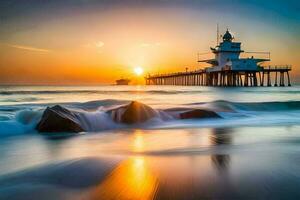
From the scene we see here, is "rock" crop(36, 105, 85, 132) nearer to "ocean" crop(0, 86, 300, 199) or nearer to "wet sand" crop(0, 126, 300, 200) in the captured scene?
"ocean" crop(0, 86, 300, 199)

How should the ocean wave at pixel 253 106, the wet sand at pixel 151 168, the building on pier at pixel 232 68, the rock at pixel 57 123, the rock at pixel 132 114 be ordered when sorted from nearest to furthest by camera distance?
the wet sand at pixel 151 168 < the rock at pixel 57 123 < the rock at pixel 132 114 < the ocean wave at pixel 253 106 < the building on pier at pixel 232 68

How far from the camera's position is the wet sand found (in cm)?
353

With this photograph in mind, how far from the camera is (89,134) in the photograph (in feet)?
27.9

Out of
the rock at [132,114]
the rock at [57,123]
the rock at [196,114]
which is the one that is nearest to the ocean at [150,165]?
the rock at [57,123]

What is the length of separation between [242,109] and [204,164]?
13.5 metres

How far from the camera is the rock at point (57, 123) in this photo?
27.9 ft

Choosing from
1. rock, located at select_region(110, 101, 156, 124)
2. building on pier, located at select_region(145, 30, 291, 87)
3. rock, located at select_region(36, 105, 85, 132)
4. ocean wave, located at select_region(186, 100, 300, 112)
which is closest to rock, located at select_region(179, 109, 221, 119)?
rock, located at select_region(110, 101, 156, 124)

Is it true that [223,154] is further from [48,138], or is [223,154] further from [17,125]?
[17,125]

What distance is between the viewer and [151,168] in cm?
Answer: 455

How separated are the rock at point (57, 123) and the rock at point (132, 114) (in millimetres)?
1744

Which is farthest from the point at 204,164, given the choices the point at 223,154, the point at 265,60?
the point at 265,60

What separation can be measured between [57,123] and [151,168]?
180 inches

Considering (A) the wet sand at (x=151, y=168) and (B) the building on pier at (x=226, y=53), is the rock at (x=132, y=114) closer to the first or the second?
(A) the wet sand at (x=151, y=168)

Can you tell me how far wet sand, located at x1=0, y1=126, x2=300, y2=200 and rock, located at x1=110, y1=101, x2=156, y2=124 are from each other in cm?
283
